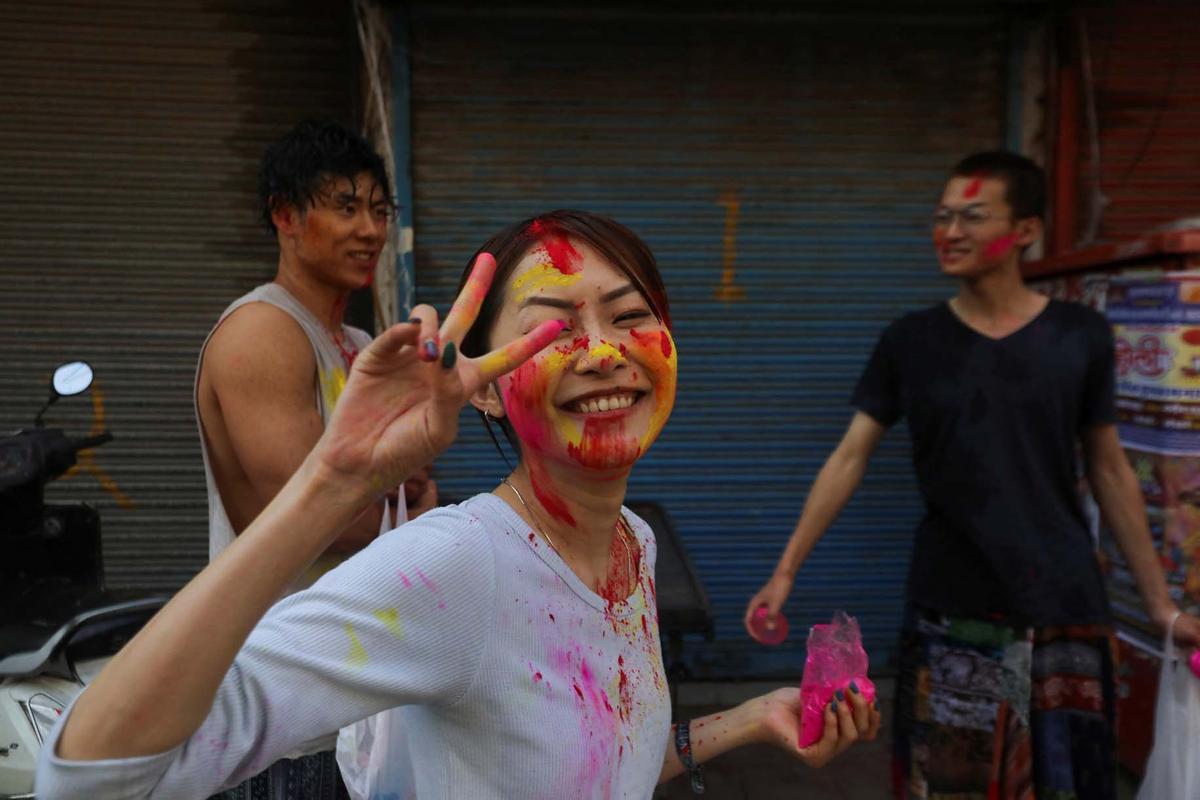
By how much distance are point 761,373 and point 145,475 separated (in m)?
3.17

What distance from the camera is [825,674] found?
154cm

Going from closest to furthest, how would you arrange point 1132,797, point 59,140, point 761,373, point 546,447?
point 546,447 → point 1132,797 → point 59,140 → point 761,373

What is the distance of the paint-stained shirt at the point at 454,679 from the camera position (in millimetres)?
911

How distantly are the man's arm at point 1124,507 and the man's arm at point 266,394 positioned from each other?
2176mm

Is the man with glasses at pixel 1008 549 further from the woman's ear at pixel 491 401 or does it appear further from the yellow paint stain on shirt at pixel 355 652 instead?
the yellow paint stain on shirt at pixel 355 652

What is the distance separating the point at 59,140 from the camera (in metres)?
4.34

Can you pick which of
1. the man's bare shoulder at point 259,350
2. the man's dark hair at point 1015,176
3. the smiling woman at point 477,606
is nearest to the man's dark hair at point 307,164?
the man's bare shoulder at point 259,350

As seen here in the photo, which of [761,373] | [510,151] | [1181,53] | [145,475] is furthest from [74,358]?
[1181,53]

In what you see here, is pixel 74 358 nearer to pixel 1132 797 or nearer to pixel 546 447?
pixel 546 447

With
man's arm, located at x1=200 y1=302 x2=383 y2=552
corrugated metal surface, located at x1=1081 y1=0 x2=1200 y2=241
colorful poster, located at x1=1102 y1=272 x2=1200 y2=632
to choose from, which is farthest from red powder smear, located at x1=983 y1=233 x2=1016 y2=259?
corrugated metal surface, located at x1=1081 y1=0 x2=1200 y2=241

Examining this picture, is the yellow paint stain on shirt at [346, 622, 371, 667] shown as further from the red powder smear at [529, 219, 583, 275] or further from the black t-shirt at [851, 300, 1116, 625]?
the black t-shirt at [851, 300, 1116, 625]

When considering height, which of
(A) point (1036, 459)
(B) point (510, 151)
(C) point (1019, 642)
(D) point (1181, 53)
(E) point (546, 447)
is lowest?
(C) point (1019, 642)

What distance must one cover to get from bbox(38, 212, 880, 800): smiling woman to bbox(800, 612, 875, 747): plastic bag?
32mm

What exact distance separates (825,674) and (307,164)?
6.63 ft
